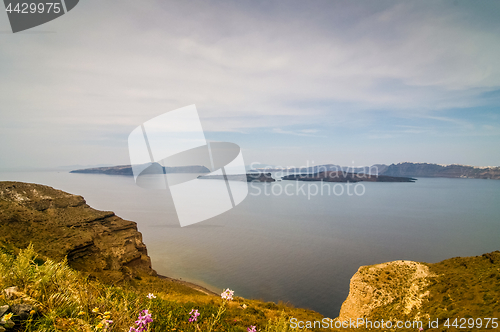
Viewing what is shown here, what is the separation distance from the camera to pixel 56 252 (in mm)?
20578

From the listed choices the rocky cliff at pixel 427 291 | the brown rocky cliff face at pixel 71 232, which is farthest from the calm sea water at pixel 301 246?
the rocky cliff at pixel 427 291

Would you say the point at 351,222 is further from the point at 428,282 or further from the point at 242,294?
the point at 428,282

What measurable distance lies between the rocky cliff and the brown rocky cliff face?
74.7 ft

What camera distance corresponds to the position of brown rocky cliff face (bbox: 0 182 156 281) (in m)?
21.4

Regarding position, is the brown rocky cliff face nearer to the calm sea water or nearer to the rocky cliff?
the calm sea water

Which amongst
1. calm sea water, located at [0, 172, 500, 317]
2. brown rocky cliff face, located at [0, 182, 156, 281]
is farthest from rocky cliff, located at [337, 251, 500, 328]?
brown rocky cliff face, located at [0, 182, 156, 281]

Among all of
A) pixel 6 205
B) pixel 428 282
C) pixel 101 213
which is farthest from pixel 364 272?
pixel 6 205

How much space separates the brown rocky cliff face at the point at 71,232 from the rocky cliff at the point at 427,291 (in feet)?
74.7

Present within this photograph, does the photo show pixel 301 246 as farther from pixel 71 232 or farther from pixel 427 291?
pixel 71 232

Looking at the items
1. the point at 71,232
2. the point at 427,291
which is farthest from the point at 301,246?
the point at 71,232

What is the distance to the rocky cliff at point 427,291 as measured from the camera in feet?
32.3

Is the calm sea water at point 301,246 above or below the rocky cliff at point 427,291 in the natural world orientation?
below

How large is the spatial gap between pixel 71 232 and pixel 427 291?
110 ft

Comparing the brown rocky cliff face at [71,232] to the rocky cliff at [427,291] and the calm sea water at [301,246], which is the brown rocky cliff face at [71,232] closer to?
the calm sea water at [301,246]
